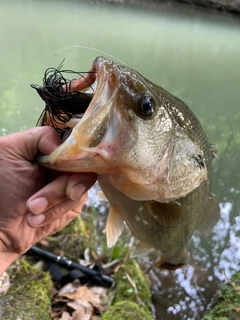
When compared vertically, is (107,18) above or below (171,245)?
below

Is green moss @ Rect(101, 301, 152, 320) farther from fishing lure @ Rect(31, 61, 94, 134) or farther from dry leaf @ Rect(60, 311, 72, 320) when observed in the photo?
fishing lure @ Rect(31, 61, 94, 134)

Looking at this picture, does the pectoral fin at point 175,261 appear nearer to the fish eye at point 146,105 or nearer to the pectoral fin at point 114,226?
the pectoral fin at point 114,226

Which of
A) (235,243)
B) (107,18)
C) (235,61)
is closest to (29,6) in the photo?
(107,18)

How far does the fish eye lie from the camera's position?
116 cm

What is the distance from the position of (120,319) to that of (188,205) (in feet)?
3.99

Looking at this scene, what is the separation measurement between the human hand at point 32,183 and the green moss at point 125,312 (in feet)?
4.59

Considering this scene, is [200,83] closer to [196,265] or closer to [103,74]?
[196,265]

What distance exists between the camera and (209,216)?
2188 millimetres

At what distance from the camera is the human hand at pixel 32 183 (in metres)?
1.22

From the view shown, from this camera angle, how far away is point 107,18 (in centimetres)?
2089

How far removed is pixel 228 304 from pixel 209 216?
3.93 feet

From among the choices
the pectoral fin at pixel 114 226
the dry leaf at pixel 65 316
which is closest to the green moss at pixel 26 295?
the dry leaf at pixel 65 316

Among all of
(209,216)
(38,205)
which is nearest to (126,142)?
(38,205)

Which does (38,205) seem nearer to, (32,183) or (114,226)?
(32,183)
